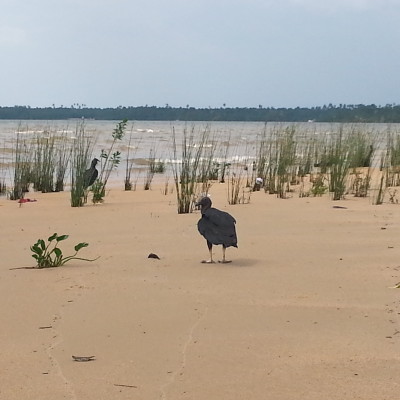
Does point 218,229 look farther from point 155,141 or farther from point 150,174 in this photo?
point 155,141

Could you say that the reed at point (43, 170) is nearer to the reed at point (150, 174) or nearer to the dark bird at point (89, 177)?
the dark bird at point (89, 177)

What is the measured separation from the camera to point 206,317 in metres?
2.77

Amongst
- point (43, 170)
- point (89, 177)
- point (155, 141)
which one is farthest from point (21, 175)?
point (155, 141)

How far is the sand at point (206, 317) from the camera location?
209cm

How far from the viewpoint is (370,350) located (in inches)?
91.9

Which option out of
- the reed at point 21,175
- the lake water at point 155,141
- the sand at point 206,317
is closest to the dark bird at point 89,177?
the lake water at point 155,141

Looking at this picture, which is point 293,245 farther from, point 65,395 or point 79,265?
point 65,395

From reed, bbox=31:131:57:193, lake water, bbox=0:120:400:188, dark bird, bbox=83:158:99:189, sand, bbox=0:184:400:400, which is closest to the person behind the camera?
sand, bbox=0:184:400:400

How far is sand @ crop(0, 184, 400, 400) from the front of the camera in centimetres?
209

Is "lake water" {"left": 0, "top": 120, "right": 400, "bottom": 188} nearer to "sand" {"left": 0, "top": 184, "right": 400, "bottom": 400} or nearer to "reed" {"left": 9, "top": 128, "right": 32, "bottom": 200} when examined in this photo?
"reed" {"left": 9, "top": 128, "right": 32, "bottom": 200}

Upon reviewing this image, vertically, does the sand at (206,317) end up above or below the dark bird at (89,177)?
below

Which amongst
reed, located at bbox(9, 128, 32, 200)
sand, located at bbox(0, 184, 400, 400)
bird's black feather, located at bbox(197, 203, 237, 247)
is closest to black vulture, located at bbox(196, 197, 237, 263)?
bird's black feather, located at bbox(197, 203, 237, 247)

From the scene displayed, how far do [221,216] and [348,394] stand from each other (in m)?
2.01

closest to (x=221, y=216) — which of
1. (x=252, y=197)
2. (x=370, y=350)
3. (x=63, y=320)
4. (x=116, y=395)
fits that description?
(x=63, y=320)
